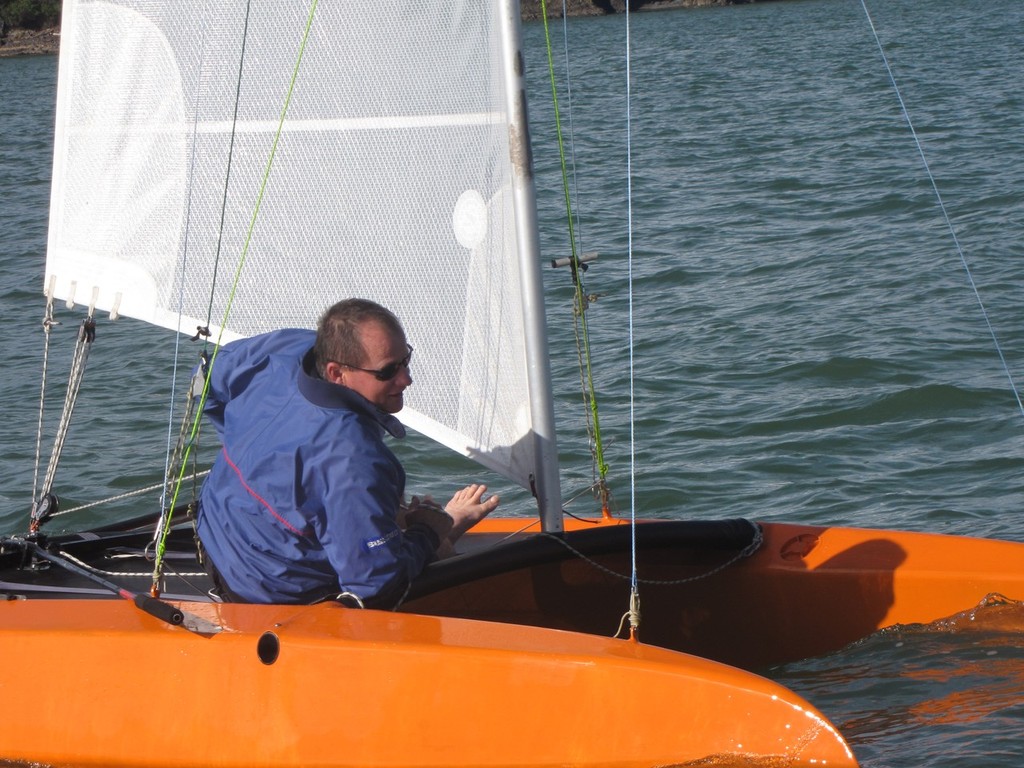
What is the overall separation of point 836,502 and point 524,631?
7.11 feet

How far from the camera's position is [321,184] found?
3.25 m

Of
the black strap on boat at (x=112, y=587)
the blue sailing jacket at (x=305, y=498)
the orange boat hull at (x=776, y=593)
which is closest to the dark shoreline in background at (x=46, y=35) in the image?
the black strap on boat at (x=112, y=587)

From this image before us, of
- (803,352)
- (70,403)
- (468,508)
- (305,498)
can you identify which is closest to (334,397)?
(305,498)

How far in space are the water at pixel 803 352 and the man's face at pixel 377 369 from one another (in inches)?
44.5

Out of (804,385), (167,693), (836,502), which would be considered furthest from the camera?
(804,385)

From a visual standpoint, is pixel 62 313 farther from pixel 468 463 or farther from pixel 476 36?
pixel 476 36

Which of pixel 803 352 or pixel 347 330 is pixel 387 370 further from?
pixel 803 352

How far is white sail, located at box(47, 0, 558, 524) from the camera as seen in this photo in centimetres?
301

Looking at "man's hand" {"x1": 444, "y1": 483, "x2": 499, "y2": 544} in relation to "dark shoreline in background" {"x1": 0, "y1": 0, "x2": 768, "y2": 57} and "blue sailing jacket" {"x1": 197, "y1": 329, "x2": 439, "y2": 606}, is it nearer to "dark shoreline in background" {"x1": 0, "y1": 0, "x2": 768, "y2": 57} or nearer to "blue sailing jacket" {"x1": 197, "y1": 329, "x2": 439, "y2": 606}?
"blue sailing jacket" {"x1": 197, "y1": 329, "x2": 439, "y2": 606}

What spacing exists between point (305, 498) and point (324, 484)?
0.05m

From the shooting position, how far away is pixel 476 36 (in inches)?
117

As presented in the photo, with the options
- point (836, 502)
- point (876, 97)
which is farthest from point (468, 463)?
point (876, 97)

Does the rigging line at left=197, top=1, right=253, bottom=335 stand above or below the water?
above

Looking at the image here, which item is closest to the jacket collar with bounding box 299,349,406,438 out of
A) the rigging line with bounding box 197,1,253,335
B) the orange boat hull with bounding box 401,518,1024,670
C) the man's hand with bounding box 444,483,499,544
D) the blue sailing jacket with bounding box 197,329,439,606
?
the blue sailing jacket with bounding box 197,329,439,606
